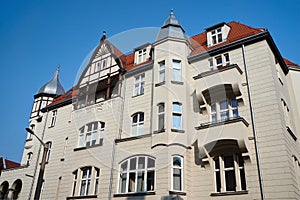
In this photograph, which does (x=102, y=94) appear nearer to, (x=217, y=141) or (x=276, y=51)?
(x=217, y=141)

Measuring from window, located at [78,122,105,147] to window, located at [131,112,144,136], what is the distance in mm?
2641

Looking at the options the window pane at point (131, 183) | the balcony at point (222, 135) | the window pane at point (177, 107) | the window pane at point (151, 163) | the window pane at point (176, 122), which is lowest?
the window pane at point (131, 183)

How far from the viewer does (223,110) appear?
15.7 meters

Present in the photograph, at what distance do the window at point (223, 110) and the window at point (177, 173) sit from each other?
302 centimetres

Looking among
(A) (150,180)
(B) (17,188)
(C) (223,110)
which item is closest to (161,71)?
(C) (223,110)

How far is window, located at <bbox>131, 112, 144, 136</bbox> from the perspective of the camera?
18052mm

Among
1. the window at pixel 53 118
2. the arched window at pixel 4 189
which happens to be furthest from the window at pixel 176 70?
the arched window at pixel 4 189

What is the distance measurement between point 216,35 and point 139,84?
650 cm

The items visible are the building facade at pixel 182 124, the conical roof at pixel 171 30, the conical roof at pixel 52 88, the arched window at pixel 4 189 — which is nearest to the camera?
the building facade at pixel 182 124

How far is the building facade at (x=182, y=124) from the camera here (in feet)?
45.2

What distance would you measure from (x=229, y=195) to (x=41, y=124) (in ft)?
64.6

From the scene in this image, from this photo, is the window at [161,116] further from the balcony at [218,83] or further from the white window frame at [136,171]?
the balcony at [218,83]

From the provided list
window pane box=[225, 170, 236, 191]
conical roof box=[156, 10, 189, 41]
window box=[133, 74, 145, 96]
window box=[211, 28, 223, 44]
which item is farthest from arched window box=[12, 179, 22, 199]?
window box=[211, 28, 223, 44]

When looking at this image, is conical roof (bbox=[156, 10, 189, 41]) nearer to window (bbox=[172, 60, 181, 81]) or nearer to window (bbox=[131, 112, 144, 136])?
window (bbox=[172, 60, 181, 81])
